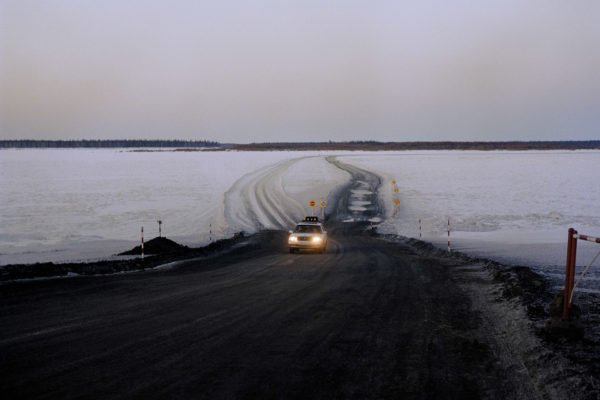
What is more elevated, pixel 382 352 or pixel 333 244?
pixel 382 352

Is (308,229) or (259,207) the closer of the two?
(308,229)

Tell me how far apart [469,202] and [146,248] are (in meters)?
30.5

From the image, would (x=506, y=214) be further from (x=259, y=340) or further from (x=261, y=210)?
(x=259, y=340)

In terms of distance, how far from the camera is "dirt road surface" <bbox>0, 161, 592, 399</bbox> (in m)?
7.10

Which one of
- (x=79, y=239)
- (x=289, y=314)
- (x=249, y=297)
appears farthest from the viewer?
(x=79, y=239)

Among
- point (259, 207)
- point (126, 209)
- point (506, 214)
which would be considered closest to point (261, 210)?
point (259, 207)

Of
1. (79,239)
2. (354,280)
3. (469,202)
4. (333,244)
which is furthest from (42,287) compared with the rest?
(469,202)

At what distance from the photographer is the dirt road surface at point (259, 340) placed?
23.3 feet

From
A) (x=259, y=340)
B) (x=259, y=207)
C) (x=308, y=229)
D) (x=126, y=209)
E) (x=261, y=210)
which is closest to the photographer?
(x=259, y=340)

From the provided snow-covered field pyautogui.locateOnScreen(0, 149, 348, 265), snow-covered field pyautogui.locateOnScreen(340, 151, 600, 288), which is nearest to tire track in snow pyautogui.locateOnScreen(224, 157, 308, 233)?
snow-covered field pyautogui.locateOnScreen(0, 149, 348, 265)

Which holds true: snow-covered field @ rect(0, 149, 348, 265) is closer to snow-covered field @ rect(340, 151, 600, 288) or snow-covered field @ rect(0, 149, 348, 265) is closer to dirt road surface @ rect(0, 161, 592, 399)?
snow-covered field @ rect(340, 151, 600, 288)

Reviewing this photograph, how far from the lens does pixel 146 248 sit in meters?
24.9

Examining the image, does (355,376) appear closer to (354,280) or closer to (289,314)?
(289,314)

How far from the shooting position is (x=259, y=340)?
9.35 metres
